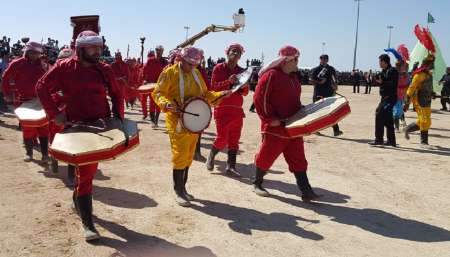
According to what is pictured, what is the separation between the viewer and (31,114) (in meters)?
7.08

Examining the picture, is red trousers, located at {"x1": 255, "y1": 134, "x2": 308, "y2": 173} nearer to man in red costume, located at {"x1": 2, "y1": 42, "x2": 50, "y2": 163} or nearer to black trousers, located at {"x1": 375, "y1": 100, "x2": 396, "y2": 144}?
man in red costume, located at {"x1": 2, "y1": 42, "x2": 50, "y2": 163}

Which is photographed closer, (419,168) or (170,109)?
(170,109)

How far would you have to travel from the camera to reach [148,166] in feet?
26.1

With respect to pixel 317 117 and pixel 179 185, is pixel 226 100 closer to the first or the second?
pixel 179 185

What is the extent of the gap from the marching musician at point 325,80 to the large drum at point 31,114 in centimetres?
709

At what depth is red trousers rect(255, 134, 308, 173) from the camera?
19.8 feet

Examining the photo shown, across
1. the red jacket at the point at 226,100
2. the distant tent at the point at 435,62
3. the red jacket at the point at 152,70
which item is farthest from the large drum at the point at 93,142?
the distant tent at the point at 435,62

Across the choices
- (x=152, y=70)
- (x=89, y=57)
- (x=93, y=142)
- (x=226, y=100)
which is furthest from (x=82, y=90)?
(x=152, y=70)

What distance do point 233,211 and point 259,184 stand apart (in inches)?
33.9

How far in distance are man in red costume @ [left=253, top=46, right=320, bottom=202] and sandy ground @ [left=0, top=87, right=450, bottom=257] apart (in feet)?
1.68

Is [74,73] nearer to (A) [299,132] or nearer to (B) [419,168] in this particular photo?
(A) [299,132]

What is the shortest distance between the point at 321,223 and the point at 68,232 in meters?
2.73

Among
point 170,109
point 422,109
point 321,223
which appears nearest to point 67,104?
point 170,109

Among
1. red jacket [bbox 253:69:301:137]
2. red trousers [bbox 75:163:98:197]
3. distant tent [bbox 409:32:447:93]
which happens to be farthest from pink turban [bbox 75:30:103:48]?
distant tent [bbox 409:32:447:93]
